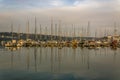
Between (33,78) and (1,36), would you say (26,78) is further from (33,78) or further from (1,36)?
(1,36)

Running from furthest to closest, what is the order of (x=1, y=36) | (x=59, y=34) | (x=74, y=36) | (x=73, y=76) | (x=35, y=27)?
(x=1, y=36), (x=74, y=36), (x=59, y=34), (x=35, y=27), (x=73, y=76)

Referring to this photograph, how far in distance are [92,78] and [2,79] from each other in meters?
6.55

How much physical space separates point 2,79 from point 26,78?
1726mm

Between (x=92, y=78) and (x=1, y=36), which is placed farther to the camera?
(x=1, y=36)

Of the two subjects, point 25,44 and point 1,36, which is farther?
point 1,36

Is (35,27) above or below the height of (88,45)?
above

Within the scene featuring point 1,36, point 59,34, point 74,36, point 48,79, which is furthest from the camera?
point 1,36

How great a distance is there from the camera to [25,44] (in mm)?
78312

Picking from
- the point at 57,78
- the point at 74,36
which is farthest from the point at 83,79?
the point at 74,36

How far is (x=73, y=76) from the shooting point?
62.6 ft

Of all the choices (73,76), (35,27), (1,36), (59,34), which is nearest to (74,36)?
(59,34)

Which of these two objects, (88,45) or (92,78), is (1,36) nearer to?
(88,45)

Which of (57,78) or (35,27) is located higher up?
(35,27)

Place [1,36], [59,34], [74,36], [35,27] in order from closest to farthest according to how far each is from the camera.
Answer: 1. [35,27]
2. [59,34]
3. [74,36]
4. [1,36]
